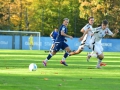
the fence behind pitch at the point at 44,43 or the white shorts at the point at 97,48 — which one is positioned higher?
the white shorts at the point at 97,48

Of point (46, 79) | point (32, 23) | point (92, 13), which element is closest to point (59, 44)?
point (46, 79)

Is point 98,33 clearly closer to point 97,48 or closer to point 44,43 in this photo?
point 97,48

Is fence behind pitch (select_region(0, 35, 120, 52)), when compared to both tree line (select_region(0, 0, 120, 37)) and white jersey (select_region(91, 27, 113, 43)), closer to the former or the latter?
tree line (select_region(0, 0, 120, 37))

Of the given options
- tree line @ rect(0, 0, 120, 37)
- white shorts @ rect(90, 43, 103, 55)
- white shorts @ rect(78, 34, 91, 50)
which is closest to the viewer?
white shorts @ rect(90, 43, 103, 55)

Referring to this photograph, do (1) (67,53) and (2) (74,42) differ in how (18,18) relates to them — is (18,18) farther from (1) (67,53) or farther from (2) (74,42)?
(1) (67,53)

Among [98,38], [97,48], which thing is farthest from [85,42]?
[97,48]

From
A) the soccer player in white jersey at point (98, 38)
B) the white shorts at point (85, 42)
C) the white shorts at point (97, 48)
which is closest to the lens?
the soccer player in white jersey at point (98, 38)

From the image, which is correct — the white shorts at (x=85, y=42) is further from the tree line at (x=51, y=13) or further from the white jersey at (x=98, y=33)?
the tree line at (x=51, y=13)

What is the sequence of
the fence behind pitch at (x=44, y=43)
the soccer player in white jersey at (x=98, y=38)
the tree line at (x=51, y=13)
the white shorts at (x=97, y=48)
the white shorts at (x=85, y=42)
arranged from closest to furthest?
the soccer player in white jersey at (x=98, y=38), the white shorts at (x=97, y=48), the white shorts at (x=85, y=42), the fence behind pitch at (x=44, y=43), the tree line at (x=51, y=13)

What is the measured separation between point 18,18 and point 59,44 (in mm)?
→ 59852

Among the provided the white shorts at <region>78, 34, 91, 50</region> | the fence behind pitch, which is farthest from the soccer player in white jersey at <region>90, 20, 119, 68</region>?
the fence behind pitch

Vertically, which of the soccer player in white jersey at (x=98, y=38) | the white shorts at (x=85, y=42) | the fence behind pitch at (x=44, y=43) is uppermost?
the soccer player in white jersey at (x=98, y=38)

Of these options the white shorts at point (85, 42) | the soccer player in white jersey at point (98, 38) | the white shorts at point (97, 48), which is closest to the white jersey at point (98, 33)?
the soccer player in white jersey at point (98, 38)

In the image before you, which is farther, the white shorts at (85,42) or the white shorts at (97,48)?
the white shorts at (85,42)
